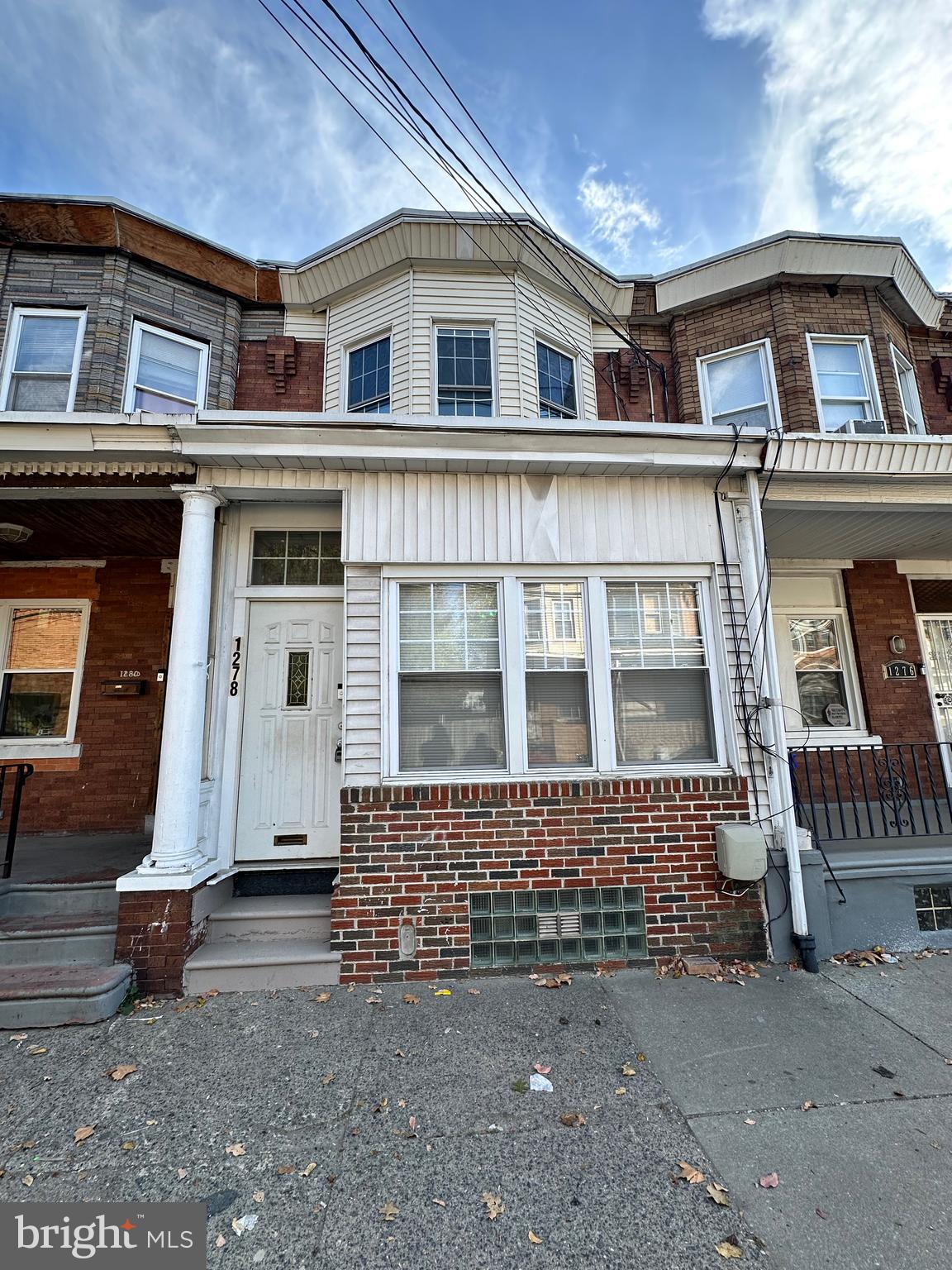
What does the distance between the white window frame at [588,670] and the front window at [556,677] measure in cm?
6

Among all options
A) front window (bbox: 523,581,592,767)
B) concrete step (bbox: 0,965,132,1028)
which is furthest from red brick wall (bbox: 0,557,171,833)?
front window (bbox: 523,581,592,767)

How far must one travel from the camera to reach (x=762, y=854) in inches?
151

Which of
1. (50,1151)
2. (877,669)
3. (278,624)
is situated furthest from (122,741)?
(877,669)

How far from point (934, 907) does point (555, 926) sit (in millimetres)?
3047

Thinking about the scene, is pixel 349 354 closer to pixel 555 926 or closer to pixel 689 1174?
pixel 555 926

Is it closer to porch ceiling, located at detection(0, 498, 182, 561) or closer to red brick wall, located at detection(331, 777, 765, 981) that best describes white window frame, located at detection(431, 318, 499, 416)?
porch ceiling, located at detection(0, 498, 182, 561)

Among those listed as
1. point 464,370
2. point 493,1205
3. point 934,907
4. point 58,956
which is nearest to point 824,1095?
point 493,1205

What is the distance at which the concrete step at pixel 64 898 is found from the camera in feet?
13.3

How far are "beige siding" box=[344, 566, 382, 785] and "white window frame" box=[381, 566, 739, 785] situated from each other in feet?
0.22

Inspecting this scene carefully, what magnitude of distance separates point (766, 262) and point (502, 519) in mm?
5178

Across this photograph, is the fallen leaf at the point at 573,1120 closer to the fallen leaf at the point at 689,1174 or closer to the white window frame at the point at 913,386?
the fallen leaf at the point at 689,1174

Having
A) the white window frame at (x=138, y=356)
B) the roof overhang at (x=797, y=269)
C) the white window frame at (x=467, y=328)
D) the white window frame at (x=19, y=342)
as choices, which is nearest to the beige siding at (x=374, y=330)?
the white window frame at (x=467, y=328)

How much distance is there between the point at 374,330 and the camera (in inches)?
241

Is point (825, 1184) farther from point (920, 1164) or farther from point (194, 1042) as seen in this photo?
point (194, 1042)
